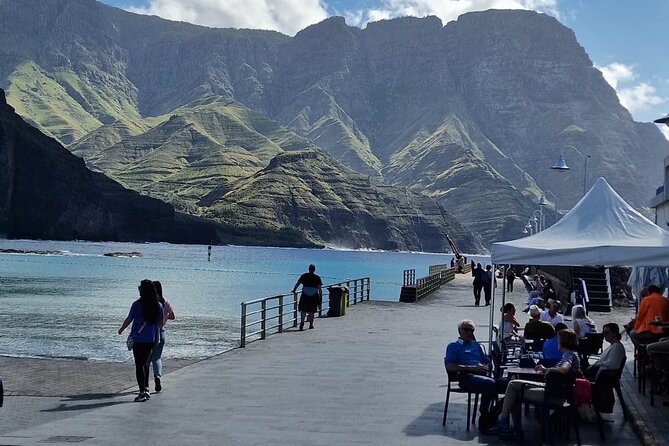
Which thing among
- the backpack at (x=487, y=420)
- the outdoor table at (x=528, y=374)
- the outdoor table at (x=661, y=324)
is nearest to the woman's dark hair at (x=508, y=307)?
the outdoor table at (x=661, y=324)

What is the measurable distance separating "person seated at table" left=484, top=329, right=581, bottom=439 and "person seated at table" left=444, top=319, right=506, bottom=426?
0.37 metres

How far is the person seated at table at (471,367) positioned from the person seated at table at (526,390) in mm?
372

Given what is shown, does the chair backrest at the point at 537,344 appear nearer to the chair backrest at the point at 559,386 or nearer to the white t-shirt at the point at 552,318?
the white t-shirt at the point at 552,318

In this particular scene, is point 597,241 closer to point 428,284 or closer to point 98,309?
point 428,284

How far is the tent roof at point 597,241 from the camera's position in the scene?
40.4ft

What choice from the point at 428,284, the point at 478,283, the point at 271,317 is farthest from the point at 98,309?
the point at 478,283

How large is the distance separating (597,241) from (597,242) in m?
0.10

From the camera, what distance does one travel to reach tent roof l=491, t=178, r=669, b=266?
12312 millimetres

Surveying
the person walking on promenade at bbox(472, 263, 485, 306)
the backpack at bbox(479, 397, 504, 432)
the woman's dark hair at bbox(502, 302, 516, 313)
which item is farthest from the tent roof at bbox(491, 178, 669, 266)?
the person walking on promenade at bbox(472, 263, 485, 306)

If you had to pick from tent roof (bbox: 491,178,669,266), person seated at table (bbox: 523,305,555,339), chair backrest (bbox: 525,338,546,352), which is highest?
tent roof (bbox: 491,178,669,266)

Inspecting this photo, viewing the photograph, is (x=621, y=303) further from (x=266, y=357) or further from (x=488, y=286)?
(x=266, y=357)

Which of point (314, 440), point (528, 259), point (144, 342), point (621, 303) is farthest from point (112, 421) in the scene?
point (621, 303)

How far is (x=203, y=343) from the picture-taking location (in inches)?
1192

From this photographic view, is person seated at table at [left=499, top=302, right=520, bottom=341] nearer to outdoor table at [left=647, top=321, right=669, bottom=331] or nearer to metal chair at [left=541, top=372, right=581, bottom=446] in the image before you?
outdoor table at [left=647, top=321, right=669, bottom=331]
